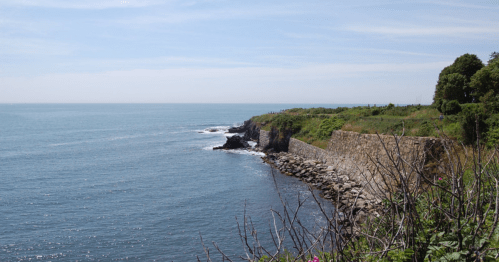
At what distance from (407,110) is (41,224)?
116 ft

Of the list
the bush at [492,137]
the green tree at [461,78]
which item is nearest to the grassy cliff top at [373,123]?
the bush at [492,137]

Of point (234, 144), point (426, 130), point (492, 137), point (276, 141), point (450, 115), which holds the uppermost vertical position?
point (450, 115)

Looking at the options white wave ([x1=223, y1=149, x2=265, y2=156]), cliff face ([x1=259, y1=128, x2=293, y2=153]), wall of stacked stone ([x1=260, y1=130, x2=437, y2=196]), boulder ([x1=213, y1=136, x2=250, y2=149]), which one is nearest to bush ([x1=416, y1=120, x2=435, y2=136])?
wall of stacked stone ([x1=260, y1=130, x2=437, y2=196])

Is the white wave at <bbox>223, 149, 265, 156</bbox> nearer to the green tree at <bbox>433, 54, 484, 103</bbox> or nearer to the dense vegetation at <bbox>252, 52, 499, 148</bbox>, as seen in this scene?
the dense vegetation at <bbox>252, 52, 499, 148</bbox>

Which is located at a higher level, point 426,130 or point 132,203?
point 426,130

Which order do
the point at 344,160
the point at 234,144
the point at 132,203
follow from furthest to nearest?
the point at 234,144 < the point at 344,160 < the point at 132,203

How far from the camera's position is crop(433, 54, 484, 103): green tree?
98.2 ft

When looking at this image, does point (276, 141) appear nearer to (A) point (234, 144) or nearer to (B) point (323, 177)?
(A) point (234, 144)

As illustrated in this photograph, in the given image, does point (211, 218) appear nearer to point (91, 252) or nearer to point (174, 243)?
point (174, 243)

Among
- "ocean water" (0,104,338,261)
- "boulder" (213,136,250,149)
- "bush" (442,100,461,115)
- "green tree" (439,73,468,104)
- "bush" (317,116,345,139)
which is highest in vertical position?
"green tree" (439,73,468,104)

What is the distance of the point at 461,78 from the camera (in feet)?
98.0

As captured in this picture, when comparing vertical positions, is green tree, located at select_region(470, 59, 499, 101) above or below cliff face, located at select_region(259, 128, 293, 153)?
above

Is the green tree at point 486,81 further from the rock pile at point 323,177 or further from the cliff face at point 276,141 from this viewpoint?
the cliff face at point 276,141

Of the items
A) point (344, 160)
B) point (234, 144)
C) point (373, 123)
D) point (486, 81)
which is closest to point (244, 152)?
point (234, 144)
